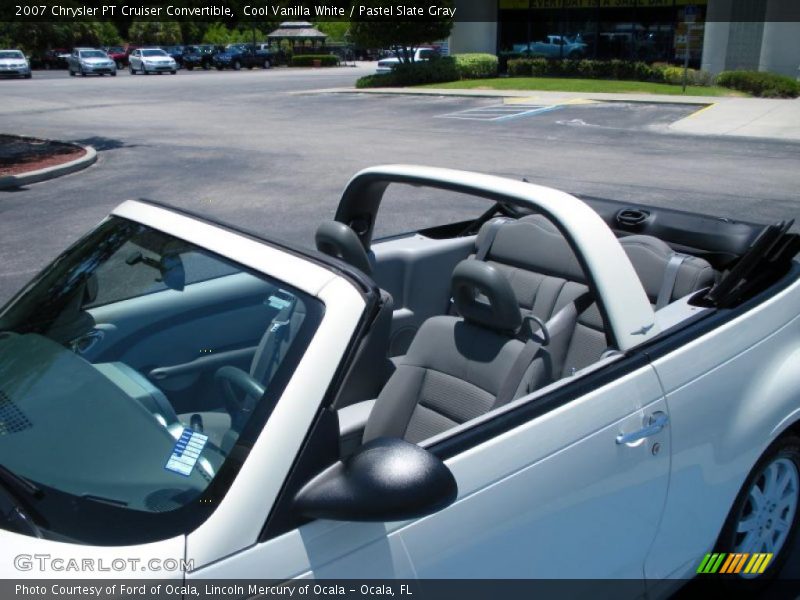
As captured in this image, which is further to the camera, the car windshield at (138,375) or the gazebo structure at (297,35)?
the gazebo structure at (297,35)

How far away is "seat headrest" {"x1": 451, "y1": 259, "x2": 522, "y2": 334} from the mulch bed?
1161 centimetres

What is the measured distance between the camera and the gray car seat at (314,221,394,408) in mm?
2102

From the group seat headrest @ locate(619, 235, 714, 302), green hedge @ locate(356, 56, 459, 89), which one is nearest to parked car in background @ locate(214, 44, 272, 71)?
green hedge @ locate(356, 56, 459, 89)

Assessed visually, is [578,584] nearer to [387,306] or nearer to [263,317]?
[387,306]

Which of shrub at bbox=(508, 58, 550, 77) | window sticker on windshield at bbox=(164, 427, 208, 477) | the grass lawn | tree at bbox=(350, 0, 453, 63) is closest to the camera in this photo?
window sticker on windshield at bbox=(164, 427, 208, 477)

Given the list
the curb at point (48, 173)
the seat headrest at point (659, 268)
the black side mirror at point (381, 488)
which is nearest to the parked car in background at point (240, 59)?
the curb at point (48, 173)

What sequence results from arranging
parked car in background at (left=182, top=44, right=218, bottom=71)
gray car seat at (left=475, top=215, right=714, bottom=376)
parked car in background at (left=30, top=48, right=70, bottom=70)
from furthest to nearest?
parked car in background at (left=30, top=48, right=70, bottom=70), parked car in background at (left=182, top=44, right=218, bottom=71), gray car seat at (left=475, top=215, right=714, bottom=376)

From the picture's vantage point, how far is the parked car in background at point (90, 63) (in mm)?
47594

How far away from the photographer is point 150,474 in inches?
75.5

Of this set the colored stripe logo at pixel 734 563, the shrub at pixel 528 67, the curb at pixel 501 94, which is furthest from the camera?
the shrub at pixel 528 67

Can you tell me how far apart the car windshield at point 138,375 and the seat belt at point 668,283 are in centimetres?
186

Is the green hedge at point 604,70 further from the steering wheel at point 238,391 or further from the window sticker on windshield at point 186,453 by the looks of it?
the window sticker on windshield at point 186,453

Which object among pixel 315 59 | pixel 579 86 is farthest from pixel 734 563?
pixel 315 59

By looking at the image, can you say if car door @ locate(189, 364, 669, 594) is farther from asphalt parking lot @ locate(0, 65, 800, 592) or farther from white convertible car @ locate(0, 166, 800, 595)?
asphalt parking lot @ locate(0, 65, 800, 592)
